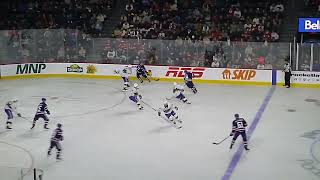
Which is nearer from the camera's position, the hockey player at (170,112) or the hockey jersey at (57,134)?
the hockey jersey at (57,134)

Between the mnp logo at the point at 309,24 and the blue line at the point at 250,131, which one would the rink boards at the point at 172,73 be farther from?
the mnp logo at the point at 309,24

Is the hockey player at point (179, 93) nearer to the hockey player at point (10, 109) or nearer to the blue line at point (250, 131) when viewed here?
the blue line at point (250, 131)

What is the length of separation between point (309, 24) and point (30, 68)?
11222mm

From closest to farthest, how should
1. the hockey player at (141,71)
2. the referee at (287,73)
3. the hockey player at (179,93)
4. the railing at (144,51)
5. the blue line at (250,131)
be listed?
the blue line at (250,131) → the hockey player at (179,93) → the referee at (287,73) → the railing at (144,51) → the hockey player at (141,71)

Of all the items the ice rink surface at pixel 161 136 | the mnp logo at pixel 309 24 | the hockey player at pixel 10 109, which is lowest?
the ice rink surface at pixel 161 136

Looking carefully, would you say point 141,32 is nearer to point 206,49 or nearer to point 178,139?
point 206,49

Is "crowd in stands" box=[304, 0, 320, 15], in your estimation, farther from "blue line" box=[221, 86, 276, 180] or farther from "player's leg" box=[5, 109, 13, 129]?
"player's leg" box=[5, 109, 13, 129]

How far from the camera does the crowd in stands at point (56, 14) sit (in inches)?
960

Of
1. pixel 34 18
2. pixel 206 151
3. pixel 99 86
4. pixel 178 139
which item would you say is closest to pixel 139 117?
pixel 178 139

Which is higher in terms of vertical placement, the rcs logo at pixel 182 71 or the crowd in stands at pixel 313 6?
the crowd in stands at pixel 313 6

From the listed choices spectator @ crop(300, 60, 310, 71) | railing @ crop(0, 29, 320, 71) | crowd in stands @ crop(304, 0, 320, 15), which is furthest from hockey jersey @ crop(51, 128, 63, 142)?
crowd in stands @ crop(304, 0, 320, 15)

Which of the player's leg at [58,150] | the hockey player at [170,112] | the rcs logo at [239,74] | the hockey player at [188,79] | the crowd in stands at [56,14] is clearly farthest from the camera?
the crowd in stands at [56,14]

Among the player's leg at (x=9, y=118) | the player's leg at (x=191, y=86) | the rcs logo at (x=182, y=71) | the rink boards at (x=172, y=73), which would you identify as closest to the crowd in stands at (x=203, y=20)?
A: the rcs logo at (x=182, y=71)

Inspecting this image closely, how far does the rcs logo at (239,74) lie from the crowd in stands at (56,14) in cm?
669
